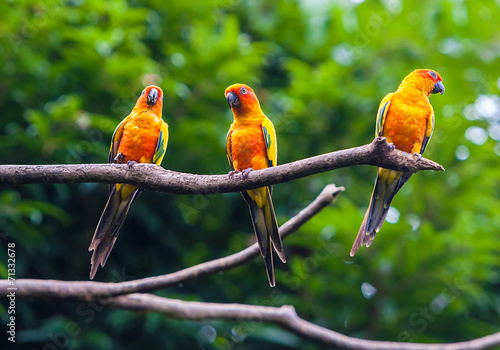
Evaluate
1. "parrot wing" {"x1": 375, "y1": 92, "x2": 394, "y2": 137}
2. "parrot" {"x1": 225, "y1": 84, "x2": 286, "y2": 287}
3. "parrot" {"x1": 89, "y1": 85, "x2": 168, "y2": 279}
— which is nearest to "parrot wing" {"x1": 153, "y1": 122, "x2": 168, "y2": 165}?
"parrot" {"x1": 89, "y1": 85, "x2": 168, "y2": 279}

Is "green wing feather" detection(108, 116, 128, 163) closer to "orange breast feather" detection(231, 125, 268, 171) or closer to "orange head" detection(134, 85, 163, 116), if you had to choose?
"orange head" detection(134, 85, 163, 116)

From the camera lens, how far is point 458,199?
19.3 ft

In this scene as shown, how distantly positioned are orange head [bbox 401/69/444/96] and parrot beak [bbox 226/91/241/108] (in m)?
1.03

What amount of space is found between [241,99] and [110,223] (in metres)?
1.14

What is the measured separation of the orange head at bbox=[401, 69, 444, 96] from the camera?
2879mm

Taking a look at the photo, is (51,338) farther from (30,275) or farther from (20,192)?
(20,192)

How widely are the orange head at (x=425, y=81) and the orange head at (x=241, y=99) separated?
956mm

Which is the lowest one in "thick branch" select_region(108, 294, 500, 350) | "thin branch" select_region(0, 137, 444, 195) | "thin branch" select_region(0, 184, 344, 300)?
"thick branch" select_region(108, 294, 500, 350)

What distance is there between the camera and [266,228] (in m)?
3.22

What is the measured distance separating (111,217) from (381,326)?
3.66 metres

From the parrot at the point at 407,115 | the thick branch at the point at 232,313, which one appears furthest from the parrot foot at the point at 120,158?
the parrot at the point at 407,115

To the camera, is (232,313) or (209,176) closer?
(209,176)

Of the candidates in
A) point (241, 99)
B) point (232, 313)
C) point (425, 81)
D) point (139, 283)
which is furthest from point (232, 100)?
point (232, 313)

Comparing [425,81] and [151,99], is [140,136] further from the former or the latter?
[425,81]
